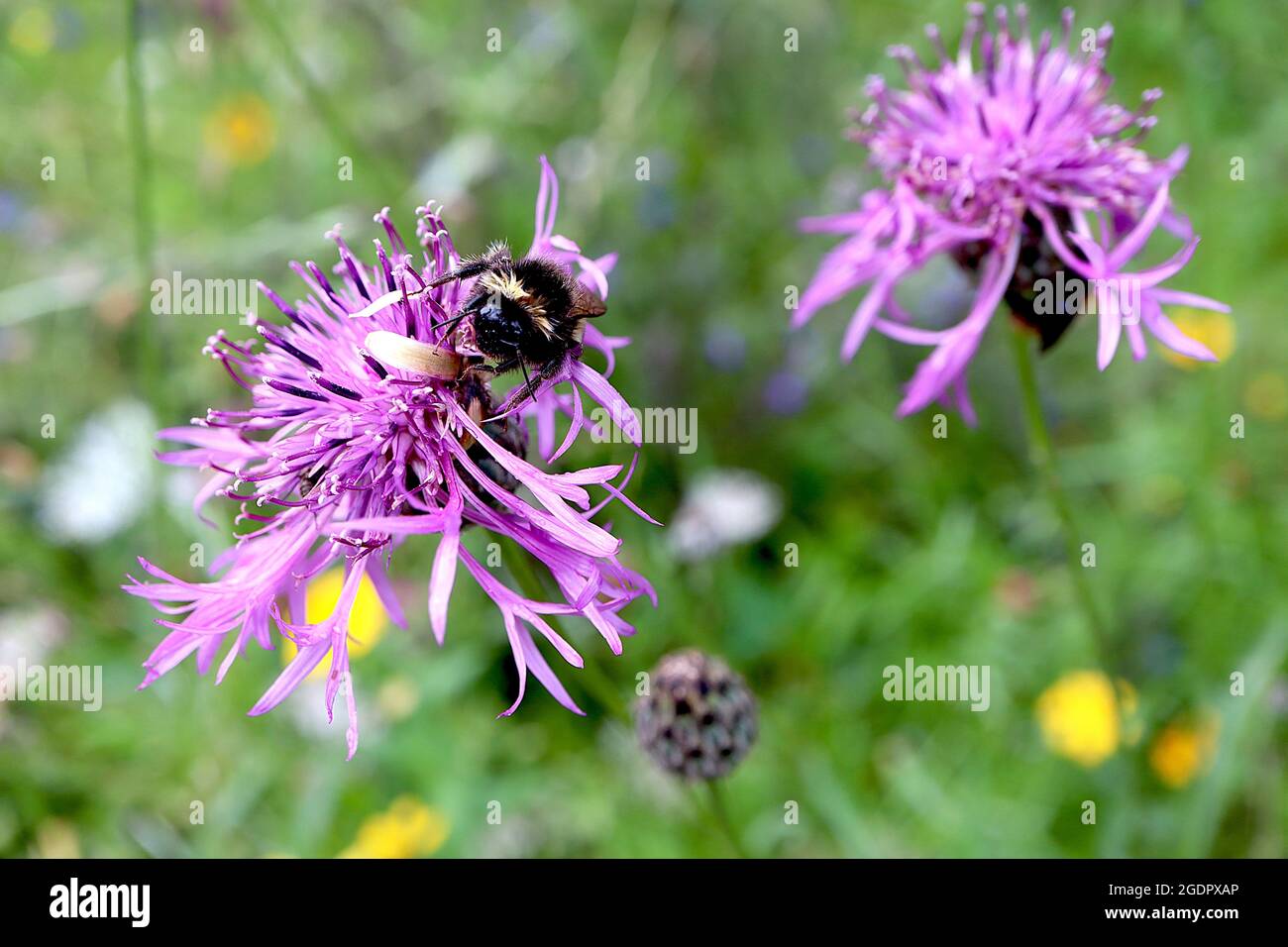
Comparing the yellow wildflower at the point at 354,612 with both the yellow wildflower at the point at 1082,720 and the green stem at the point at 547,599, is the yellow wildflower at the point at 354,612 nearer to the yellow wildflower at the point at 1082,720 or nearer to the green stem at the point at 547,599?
the green stem at the point at 547,599

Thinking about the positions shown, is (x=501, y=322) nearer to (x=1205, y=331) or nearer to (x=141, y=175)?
(x=141, y=175)

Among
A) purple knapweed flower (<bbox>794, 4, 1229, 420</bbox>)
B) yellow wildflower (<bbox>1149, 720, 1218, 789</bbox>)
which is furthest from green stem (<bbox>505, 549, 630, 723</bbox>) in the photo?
yellow wildflower (<bbox>1149, 720, 1218, 789</bbox>)

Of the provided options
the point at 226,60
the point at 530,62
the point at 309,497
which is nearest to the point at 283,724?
the point at 309,497

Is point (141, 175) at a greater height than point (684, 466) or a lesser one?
greater

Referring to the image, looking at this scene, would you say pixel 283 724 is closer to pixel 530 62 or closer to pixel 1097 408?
pixel 530 62

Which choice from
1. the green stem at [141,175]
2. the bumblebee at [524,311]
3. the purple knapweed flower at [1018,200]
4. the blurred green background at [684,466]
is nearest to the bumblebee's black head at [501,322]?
the bumblebee at [524,311]

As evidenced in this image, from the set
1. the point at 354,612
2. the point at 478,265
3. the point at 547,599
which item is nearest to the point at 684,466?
the point at 354,612
